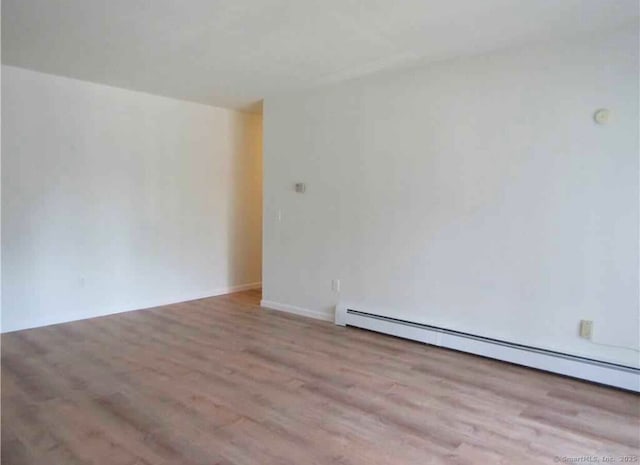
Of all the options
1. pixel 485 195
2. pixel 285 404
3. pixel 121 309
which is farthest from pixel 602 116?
pixel 121 309

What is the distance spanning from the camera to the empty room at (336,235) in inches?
95.5

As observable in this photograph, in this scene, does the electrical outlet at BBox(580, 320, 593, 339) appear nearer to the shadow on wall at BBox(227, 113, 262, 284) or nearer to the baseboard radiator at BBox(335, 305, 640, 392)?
the baseboard radiator at BBox(335, 305, 640, 392)

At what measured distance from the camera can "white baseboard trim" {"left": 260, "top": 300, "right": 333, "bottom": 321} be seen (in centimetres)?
462

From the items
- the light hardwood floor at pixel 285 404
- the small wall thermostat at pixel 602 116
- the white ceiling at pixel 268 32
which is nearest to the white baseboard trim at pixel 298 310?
the light hardwood floor at pixel 285 404

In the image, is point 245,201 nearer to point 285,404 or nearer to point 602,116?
point 285,404

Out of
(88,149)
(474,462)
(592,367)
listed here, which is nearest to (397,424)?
(474,462)

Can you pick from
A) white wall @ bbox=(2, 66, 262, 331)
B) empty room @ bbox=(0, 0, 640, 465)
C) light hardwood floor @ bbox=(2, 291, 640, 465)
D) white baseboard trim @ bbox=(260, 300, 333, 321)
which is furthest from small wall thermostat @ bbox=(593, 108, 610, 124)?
white wall @ bbox=(2, 66, 262, 331)

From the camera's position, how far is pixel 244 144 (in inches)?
235

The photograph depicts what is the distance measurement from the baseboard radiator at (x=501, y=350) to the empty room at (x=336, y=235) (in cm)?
2

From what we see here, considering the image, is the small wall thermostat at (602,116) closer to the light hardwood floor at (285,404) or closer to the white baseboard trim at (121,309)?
the light hardwood floor at (285,404)

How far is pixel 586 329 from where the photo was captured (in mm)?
3049

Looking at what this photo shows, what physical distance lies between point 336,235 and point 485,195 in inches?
62.6

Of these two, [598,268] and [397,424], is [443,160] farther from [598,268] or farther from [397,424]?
[397,424]

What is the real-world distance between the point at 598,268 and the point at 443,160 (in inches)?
55.9
